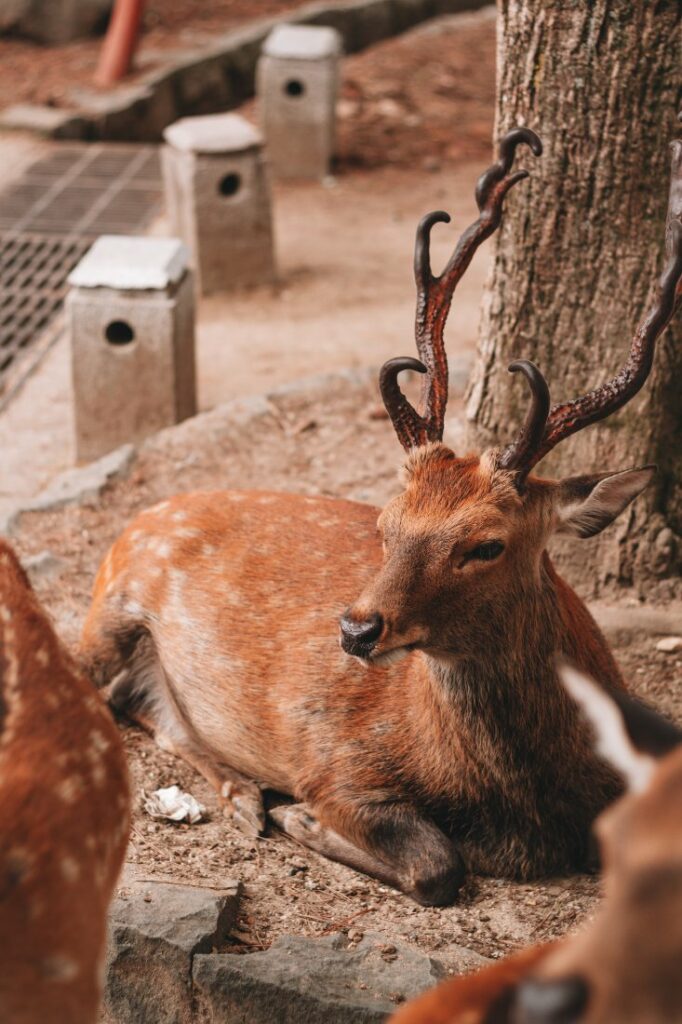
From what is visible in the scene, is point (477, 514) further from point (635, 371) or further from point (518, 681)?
point (635, 371)

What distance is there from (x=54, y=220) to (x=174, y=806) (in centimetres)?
722

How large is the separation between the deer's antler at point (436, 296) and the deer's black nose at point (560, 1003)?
2.69 meters

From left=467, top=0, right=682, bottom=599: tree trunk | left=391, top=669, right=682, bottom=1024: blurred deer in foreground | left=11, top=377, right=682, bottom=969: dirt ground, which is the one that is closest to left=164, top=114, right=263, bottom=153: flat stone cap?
left=11, top=377, right=682, bottom=969: dirt ground

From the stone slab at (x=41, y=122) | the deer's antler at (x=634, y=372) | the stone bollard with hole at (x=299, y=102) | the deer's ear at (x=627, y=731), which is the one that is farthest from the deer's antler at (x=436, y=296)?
the stone slab at (x=41, y=122)

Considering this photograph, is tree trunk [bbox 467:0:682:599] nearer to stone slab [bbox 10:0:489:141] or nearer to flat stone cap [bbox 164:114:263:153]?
flat stone cap [bbox 164:114:263:153]

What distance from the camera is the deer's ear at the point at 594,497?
4152 mm

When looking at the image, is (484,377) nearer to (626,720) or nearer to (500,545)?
(500,545)

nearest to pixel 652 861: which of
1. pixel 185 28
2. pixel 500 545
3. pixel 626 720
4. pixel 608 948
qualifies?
pixel 608 948

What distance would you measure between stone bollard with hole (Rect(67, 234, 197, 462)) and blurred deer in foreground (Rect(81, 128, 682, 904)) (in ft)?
7.98

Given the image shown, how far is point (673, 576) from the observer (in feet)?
17.7

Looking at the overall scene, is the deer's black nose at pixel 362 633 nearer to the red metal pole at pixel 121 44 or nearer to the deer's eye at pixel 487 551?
the deer's eye at pixel 487 551

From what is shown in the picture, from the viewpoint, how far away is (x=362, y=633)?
12.6 feet

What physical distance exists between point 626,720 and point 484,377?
335 cm

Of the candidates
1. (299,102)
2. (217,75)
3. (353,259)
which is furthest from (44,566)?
(217,75)
